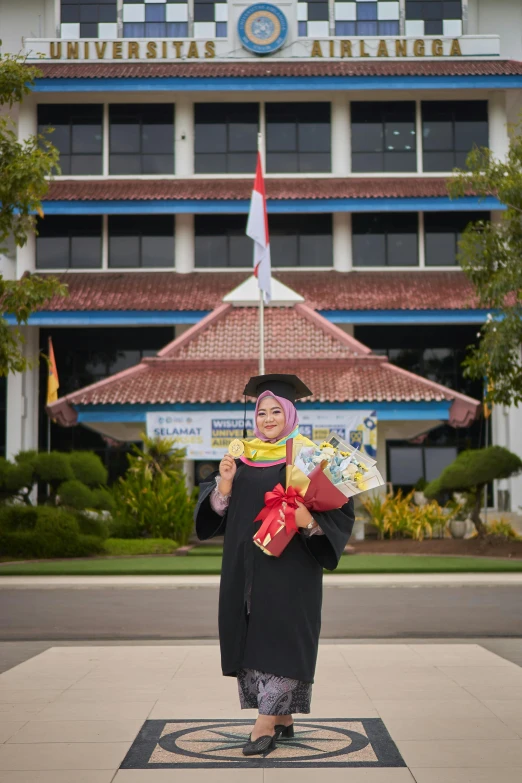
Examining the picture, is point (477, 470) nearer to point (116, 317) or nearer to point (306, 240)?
point (116, 317)

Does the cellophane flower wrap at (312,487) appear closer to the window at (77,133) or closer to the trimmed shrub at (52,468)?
the trimmed shrub at (52,468)

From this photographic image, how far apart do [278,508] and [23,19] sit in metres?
40.3

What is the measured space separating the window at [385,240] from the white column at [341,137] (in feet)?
6.15

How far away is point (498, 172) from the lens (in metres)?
22.1

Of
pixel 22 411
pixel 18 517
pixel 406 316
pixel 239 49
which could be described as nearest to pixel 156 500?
pixel 18 517

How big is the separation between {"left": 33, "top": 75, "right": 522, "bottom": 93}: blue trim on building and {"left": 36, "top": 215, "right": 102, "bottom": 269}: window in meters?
4.78

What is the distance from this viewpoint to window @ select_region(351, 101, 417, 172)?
38.5 m

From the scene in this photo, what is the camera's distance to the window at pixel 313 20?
41.2 m

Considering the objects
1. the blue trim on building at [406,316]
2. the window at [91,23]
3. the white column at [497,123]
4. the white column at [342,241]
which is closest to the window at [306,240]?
the white column at [342,241]

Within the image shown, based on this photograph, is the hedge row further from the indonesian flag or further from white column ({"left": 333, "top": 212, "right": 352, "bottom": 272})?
white column ({"left": 333, "top": 212, "right": 352, "bottom": 272})

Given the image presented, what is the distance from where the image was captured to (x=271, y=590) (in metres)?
6.30

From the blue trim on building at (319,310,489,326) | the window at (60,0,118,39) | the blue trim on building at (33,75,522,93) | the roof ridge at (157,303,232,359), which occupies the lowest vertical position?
the roof ridge at (157,303,232,359)

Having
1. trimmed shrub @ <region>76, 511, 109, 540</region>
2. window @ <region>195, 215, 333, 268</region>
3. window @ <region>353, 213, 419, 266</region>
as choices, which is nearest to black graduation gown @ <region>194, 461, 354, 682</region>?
trimmed shrub @ <region>76, 511, 109, 540</region>

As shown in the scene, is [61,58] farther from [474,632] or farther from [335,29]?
[474,632]
